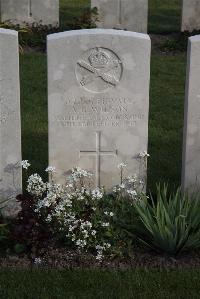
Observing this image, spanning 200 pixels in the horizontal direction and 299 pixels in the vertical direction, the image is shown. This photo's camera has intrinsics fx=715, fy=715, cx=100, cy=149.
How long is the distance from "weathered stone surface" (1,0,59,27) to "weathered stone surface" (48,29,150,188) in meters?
8.93

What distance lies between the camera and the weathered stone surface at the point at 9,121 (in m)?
6.70

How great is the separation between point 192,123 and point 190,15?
9.02 metres

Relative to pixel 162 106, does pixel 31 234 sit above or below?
below

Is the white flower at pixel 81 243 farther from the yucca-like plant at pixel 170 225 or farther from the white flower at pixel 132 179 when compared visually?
the white flower at pixel 132 179

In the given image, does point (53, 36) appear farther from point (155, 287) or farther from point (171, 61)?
point (171, 61)

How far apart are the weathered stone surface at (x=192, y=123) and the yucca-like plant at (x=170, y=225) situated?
62 centimetres

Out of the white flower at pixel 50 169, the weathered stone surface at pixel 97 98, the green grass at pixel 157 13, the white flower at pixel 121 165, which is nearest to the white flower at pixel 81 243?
the white flower at pixel 50 169

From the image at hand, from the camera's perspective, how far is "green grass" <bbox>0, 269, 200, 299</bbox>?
579 cm

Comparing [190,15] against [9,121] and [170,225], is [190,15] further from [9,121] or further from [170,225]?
[170,225]

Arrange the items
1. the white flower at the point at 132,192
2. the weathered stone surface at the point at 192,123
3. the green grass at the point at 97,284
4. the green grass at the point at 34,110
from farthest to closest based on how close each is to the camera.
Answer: the green grass at the point at 34,110 → the weathered stone surface at the point at 192,123 → the white flower at the point at 132,192 → the green grass at the point at 97,284

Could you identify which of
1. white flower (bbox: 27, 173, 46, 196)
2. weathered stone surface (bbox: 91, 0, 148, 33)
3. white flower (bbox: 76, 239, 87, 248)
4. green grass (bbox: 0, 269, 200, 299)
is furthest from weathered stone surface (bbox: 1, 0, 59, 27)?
green grass (bbox: 0, 269, 200, 299)

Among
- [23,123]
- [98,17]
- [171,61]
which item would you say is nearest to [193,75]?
[23,123]

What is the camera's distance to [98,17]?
15.2 meters

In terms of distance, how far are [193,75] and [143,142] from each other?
83cm
